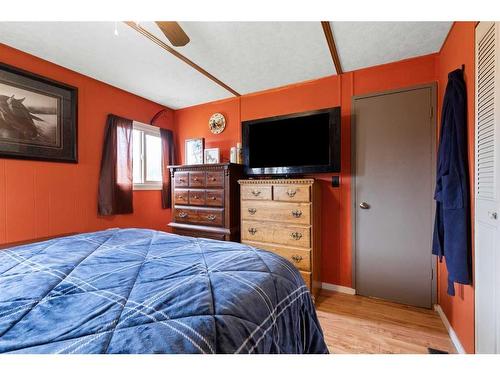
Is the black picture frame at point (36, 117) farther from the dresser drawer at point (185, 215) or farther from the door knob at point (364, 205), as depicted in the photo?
the door knob at point (364, 205)

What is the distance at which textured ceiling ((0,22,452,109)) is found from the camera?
5.51 feet

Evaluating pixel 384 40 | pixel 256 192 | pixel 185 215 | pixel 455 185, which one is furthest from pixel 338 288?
pixel 384 40

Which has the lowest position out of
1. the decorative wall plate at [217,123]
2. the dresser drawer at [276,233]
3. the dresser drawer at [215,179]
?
the dresser drawer at [276,233]

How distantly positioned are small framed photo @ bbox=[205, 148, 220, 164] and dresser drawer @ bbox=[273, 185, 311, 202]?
119cm

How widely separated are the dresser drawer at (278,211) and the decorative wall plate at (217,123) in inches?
51.4

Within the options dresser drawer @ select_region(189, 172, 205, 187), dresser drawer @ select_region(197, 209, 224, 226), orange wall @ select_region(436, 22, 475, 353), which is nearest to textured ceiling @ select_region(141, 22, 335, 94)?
orange wall @ select_region(436, 22, 475, 353)

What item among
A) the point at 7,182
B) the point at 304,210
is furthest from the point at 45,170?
the point at 304,210

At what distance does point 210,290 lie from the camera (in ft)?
2.25

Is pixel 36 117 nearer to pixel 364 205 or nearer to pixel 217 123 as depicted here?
pixel 217 123

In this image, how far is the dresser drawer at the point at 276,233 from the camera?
2.14 m

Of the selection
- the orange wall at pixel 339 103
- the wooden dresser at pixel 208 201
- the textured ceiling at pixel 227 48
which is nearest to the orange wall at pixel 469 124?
the textured ceiling at pixel 227 48

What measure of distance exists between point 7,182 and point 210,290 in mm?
2387

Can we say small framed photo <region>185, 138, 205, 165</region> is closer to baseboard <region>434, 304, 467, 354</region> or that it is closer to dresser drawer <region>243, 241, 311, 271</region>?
dresser drawer <region>243, 241, 311, 271</region>
